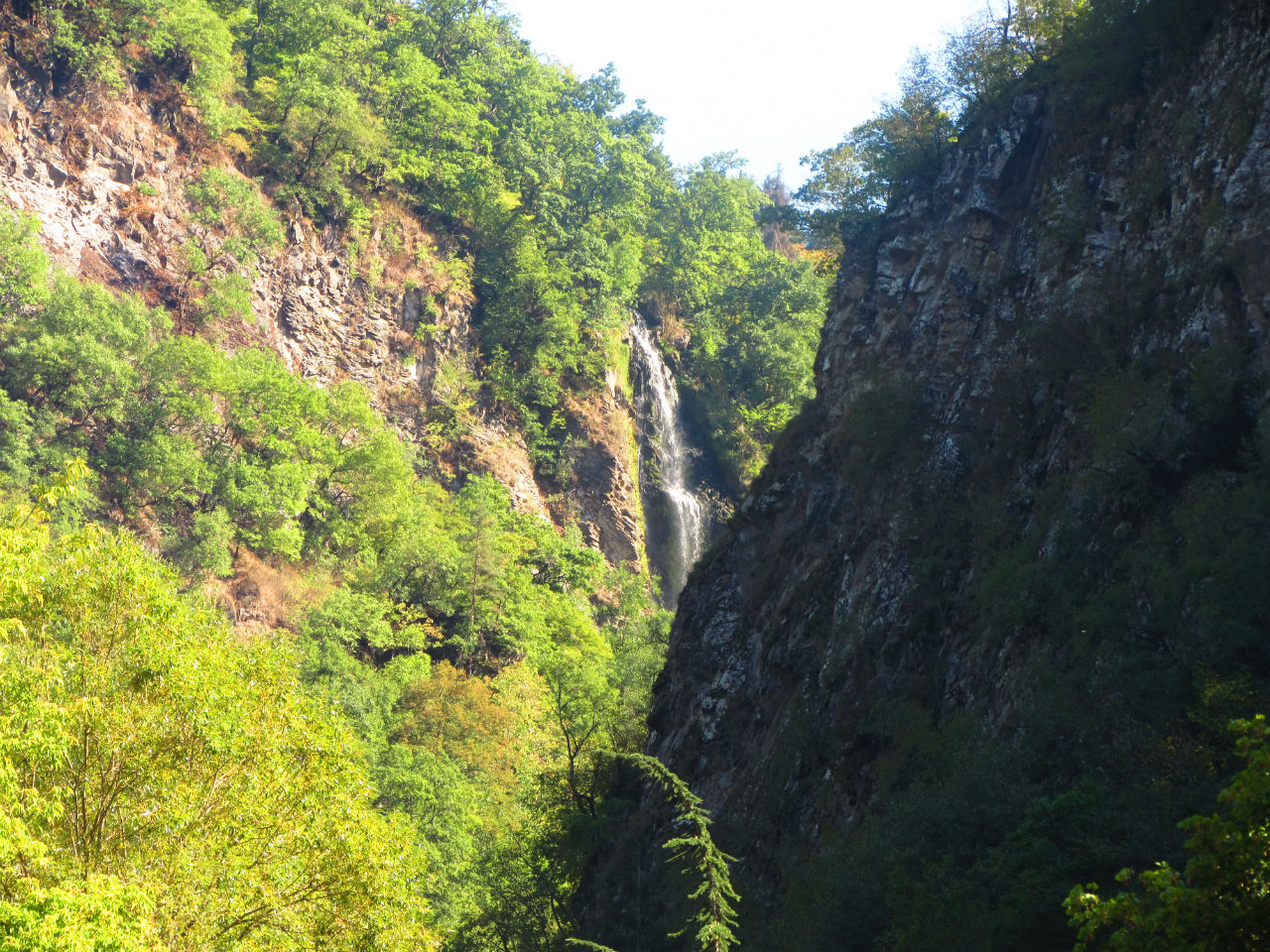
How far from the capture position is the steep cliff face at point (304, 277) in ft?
126

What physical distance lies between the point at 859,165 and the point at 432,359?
77.6ft

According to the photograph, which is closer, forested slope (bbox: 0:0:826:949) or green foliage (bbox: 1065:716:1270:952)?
green foliage (bbox: 1065:716:1270:952)

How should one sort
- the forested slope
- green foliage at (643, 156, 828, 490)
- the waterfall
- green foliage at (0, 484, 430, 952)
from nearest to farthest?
green foliage at (0, 484, 430, 952)
the forested slope
the waterfall
green foliage at (643, 156, 828, 490)

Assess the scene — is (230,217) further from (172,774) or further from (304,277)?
(172,774)

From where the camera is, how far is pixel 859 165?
34.9 meters

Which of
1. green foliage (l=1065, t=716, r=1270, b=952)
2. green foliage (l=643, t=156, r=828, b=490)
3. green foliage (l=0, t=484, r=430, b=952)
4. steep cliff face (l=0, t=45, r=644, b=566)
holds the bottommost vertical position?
green foliage (l=0, t=484, r=430, b=952)

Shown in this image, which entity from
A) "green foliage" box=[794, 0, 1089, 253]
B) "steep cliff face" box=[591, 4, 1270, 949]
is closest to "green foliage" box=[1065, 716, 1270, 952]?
"steep cliff face" box=[591, 4, 1270, 949]

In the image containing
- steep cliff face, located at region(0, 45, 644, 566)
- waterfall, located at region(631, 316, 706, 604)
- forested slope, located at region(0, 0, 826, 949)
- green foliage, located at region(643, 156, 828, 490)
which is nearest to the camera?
forested slope, located at region(0, 0, 826, 949)

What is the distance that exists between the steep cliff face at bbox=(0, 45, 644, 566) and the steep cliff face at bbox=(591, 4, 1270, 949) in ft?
77.1

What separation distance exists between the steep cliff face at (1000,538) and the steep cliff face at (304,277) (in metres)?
23.5

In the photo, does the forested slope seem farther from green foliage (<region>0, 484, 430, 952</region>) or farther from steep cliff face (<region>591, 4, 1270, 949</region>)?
steep cliff face (<region>591, 4, 1270, 949</region>)

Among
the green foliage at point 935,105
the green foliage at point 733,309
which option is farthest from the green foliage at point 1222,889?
the green foliage at point 733,309

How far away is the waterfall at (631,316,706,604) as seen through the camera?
51156mm

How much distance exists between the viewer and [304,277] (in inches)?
1794
